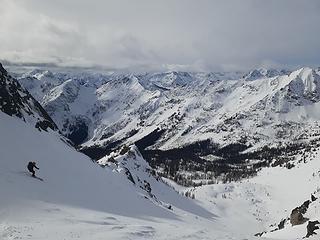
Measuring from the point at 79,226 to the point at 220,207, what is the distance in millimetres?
148617

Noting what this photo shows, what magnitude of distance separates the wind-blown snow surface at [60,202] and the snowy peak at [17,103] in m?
4.07

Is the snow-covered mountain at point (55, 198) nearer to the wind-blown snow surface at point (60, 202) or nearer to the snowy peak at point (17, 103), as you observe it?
the wind-blown snow surface at point (60, 202)

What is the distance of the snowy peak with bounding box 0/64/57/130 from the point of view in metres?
86.0

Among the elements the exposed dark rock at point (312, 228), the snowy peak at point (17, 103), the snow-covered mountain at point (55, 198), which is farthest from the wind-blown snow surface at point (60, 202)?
the exposed dark rock at point (312, 228)

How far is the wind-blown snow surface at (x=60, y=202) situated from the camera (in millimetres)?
36188

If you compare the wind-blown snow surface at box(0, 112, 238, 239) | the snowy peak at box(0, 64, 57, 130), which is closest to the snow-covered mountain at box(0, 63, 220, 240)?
the wind-blown snow surface at box(0, 112, 238, 239)

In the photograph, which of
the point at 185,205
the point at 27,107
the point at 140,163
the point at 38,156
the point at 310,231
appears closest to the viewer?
the point at 310,231

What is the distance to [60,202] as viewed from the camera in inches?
1917

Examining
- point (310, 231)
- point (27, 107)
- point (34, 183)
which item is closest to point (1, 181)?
point (34, 183)

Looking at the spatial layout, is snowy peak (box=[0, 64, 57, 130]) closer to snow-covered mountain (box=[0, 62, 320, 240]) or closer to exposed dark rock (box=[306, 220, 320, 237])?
snow-covered mountain (box=[0, 62, 320, 240])

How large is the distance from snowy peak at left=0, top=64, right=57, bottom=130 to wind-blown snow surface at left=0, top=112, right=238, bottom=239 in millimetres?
4066

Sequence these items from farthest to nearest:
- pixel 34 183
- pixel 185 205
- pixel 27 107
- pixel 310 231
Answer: pixel 185 205 → pixel 27 107 → pixel 34 183 → pixel 310 231

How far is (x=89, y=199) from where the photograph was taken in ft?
185

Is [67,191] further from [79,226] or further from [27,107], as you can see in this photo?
[27,107]
